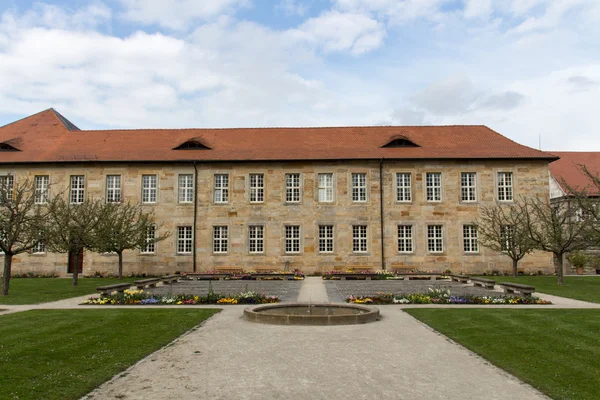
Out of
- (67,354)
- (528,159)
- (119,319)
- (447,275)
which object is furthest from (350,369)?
(528,159)

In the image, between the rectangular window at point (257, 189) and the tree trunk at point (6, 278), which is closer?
the tree trunk at point (6, 278)

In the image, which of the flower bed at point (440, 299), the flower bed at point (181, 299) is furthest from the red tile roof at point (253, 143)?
the flower bed at point (181, 299)

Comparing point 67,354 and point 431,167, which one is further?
point 431,167

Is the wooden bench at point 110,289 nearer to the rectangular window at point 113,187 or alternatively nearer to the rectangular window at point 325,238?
the rectangular window at point 325,238

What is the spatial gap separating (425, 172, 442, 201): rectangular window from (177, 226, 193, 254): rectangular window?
16095 mm

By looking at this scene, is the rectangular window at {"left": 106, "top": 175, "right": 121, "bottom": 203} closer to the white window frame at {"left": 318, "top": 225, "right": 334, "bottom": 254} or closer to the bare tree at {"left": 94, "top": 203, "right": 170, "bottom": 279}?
the bare tree at {"left": 94, "top": 203, "right": 170, "bottom": 279}

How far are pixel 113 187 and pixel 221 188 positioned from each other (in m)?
7.43

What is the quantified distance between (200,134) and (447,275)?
20.4m

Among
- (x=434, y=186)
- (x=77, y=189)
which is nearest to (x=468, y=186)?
(x=434, y=186)

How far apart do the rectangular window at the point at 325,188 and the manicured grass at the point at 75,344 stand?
63.9ft

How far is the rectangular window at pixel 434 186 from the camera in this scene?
33.8 m

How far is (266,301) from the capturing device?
17250 millimetres

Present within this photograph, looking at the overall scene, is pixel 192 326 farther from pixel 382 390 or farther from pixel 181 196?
pixel 181 196

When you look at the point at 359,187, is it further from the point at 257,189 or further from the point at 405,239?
the point at 257,189
